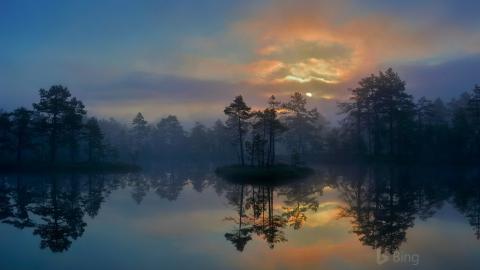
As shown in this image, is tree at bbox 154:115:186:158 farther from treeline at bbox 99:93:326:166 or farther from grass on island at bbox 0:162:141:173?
grass on island at bbox 0:162:141:173

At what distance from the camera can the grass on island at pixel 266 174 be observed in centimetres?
4350

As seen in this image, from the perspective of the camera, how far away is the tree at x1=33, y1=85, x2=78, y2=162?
63.2 metres

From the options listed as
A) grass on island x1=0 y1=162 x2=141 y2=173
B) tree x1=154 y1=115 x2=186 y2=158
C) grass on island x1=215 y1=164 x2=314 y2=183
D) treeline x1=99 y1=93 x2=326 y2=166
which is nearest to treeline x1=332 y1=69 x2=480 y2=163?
treeline x1=99 y1=93 x2=326 y2=166

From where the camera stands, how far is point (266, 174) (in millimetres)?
43750

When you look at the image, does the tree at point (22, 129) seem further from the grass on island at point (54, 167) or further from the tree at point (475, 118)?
the tree at point (475, 118)

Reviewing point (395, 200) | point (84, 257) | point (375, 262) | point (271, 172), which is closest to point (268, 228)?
point (375, 262)

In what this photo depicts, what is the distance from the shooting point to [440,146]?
63750 mm

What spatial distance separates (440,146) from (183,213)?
54.6 meters

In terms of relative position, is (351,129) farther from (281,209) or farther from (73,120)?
(281,209)

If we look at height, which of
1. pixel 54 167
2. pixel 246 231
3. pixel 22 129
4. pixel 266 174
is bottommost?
pixel 246 231

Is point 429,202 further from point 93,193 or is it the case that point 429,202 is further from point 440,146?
point 440,146

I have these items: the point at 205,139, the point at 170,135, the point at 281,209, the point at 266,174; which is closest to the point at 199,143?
the point at 205,139

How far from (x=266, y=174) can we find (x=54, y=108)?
3918 centimetres

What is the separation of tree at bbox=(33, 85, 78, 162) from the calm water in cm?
3701
